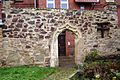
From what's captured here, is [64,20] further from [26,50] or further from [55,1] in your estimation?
[55,1]

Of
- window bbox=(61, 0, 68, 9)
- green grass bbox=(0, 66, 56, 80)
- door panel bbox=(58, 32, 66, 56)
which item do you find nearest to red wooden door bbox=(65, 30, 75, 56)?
door panel bbox=(58, 32, 66, 56)

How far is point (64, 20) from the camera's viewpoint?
16922mm

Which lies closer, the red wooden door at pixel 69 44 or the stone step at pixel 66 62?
the stone step at pixel 66 62

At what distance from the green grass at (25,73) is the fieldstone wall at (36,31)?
2.40 feet

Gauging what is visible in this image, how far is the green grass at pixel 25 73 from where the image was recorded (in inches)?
527

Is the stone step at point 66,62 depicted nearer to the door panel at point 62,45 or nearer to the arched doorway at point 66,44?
the arched doorway at point 66,44

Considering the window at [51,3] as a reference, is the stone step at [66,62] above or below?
below

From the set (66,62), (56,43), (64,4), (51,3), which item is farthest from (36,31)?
(64,4)

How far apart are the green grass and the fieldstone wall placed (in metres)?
0.73

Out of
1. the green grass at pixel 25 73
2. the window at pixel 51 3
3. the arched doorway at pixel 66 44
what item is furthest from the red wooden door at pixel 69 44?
the green grass at pixel 25 73

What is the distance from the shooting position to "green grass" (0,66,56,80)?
13391mm

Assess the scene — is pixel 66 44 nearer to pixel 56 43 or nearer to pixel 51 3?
pixel 51 3

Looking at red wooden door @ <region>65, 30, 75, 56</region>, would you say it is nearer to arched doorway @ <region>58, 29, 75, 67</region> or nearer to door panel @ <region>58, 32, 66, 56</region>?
arched doorway @ <region>58, 29, 75, 67</region>

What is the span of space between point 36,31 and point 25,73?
302cm
